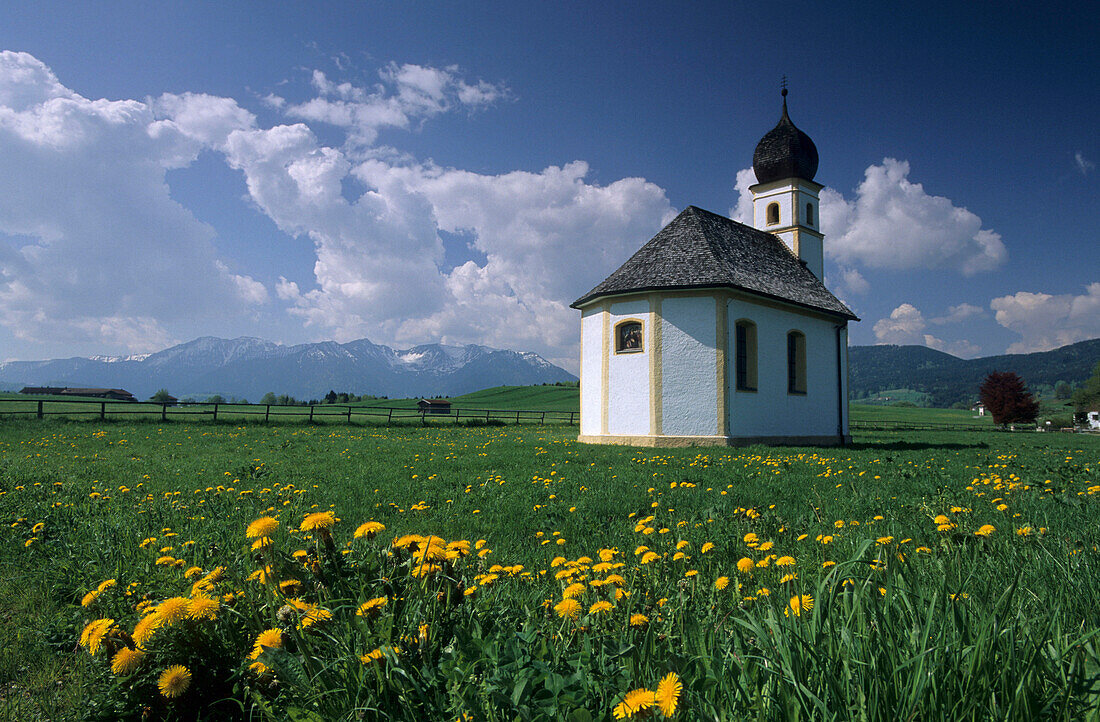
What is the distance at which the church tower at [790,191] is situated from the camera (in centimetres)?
2627

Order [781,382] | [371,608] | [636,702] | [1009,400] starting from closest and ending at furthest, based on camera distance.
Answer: [636,702], [371,608], [781,382], [1009,400]

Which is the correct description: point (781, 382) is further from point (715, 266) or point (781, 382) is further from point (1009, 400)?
point (1009, 400)

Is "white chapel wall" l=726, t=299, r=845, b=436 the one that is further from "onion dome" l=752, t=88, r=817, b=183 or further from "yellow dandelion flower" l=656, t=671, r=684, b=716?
"yellow dandelion flower" l=656, t=671, r=684, b=716

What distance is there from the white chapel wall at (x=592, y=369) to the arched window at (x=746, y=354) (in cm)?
476

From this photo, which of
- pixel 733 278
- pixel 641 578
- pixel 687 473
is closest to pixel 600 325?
pixel 733 278

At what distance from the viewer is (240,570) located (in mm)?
2670

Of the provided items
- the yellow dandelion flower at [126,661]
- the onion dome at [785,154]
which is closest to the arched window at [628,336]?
the onion dome at [785,154]

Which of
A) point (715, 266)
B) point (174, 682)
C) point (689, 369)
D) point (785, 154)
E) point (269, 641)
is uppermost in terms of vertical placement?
point (785, 154)

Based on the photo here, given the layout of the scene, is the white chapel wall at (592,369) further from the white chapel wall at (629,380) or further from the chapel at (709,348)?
the white chapel wall at (629,380)

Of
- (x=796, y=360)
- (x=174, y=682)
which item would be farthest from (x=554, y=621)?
(x=796, y=360)

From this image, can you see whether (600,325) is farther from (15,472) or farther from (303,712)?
(303,712)

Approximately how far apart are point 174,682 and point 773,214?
29.2 metres

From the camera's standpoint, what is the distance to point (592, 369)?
2070 centimetres

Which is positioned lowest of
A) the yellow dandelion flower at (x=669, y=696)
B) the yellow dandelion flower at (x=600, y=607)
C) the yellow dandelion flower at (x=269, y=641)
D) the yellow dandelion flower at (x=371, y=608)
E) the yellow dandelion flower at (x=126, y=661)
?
the yellow dandelion flower at (x=126, y=661)
